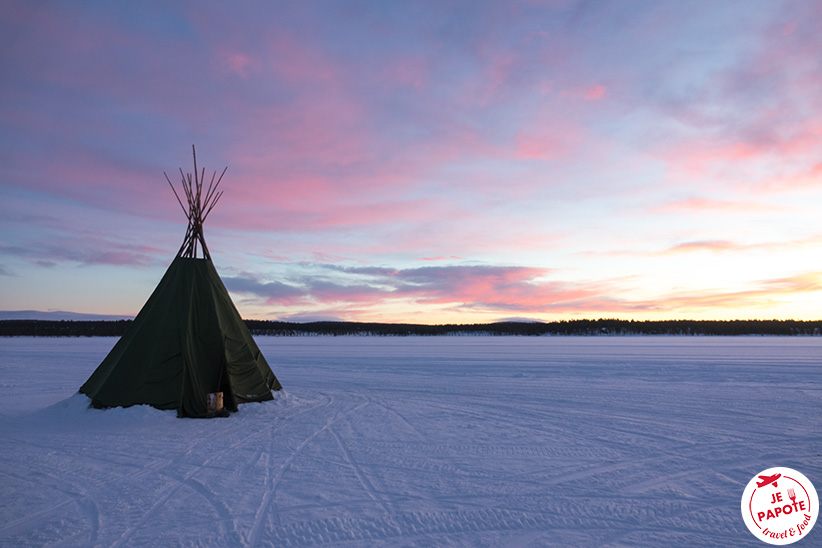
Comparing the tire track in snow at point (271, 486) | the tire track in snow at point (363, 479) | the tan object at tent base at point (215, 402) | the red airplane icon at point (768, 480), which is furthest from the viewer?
the tan object at tent base at point (215, 402)

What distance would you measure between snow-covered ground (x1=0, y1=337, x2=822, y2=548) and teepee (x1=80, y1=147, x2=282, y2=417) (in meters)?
0.46

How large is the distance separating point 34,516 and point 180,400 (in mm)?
5018

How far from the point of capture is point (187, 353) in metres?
9.98

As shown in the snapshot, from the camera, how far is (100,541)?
408 centimetres

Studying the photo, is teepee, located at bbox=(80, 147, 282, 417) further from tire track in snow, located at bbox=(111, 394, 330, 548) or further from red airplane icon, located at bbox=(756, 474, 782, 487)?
red airplane icon, located at bbox=(756, 474, 782, 487)

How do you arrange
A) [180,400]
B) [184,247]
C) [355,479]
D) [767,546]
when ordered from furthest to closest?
[184,247], [180,400], [355,479], [767,546]

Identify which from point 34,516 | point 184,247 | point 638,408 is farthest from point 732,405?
point 184,247

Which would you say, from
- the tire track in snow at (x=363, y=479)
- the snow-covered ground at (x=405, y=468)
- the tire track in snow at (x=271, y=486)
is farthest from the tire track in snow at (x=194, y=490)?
the tire track in snow at (x=363, y=479)

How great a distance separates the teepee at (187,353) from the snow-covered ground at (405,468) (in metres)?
0.46

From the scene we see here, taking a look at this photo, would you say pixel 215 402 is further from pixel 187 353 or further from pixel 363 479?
pixel 363 479

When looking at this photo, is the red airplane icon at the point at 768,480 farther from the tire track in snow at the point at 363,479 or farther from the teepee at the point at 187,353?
the teepee at the point at 187,353

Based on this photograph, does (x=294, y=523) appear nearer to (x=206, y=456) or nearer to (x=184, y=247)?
(x=206, y=456)

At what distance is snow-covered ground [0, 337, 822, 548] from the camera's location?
430cm

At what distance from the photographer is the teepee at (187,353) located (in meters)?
9.79
